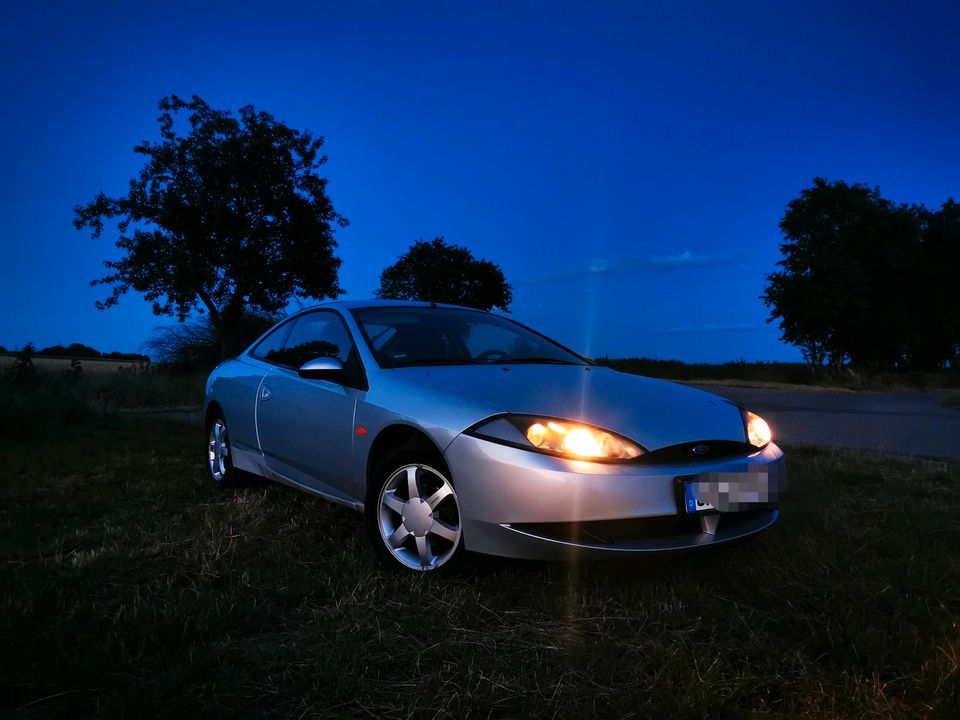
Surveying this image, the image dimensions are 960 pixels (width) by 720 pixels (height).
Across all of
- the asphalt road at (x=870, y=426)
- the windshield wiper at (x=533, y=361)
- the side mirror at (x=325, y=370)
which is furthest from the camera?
the asphalt road at (x=870, y=426)

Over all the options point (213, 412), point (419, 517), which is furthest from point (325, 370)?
point (213, 412)

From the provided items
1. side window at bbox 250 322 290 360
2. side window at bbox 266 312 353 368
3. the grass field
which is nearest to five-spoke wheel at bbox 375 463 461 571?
the grass field

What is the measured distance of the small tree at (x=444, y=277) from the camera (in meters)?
40.0

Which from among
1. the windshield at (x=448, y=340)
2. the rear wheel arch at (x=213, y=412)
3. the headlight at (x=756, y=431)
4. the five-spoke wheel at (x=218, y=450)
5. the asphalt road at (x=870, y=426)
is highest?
the windshield at (x=448, y=340)

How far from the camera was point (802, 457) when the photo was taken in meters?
6.59

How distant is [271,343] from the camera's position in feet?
16.5

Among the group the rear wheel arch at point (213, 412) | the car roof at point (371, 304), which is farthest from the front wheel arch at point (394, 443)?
the rear wheel arch at point (213, 412)

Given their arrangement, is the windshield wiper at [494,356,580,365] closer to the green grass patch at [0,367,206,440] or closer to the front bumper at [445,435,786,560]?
the front bumper at [445,435,786,560]

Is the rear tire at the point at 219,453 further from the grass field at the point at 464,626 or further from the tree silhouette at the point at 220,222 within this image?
the tree silhouette at the point at 220,222

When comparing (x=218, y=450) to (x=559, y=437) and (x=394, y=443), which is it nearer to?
(x=394, y=443)

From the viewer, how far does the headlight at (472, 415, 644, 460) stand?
9.11ft

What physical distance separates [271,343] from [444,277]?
116 ft

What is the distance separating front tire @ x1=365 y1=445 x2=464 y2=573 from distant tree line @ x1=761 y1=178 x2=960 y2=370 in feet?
114

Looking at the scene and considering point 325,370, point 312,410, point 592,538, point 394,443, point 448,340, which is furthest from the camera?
point 448,340
